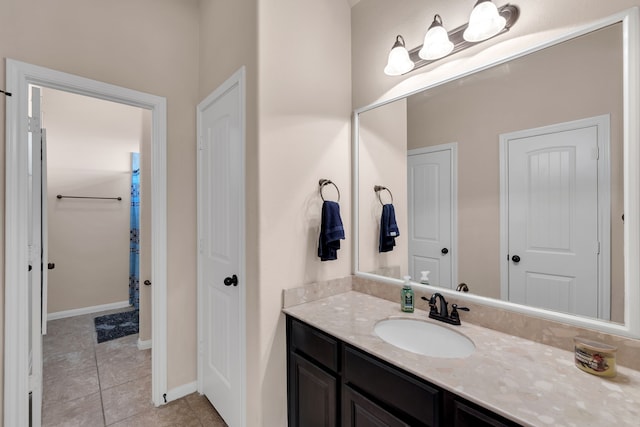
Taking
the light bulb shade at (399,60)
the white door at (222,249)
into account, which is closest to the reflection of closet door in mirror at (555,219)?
the light bulb shade at (399,60)

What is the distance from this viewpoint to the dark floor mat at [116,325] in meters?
3.02

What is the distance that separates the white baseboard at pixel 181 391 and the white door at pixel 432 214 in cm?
179

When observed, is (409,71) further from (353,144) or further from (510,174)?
(510,174)

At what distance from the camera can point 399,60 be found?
1.52 meters

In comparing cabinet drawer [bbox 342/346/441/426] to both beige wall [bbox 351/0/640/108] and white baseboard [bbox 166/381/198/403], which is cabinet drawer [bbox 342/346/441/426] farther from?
white baseboard [bbox 166/381/198/403]

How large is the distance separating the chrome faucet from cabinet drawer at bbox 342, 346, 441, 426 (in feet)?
1.44

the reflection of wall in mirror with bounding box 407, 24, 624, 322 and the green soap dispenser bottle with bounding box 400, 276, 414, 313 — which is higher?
the reflection of wall in mirror with bounding box 407, 24, 624, 322

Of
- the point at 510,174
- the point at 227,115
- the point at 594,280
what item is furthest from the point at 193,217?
the point at 594,280

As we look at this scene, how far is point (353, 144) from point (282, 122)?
0.54 m

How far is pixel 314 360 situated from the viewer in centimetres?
133

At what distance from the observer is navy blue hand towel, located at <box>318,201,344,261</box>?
1.58 m

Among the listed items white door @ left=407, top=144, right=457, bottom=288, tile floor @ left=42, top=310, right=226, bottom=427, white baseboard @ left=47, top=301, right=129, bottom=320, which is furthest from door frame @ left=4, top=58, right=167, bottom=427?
white baseboard @ left=47, top=301, right=129, bottom=320

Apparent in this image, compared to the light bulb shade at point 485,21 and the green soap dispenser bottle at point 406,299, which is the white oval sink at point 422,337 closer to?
the green soap dispenser bottle at point 406,299

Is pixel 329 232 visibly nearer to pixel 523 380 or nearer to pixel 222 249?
pixel 222 249
